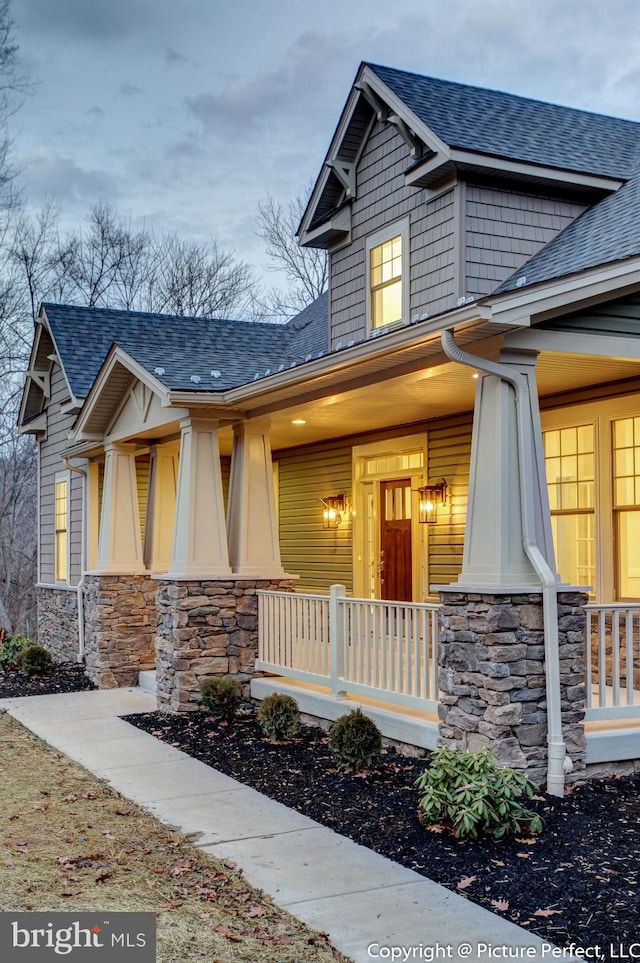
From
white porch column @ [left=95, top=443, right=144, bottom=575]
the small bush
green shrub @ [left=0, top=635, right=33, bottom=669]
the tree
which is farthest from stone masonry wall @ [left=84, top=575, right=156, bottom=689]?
the tree

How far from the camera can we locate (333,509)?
40.1 ft

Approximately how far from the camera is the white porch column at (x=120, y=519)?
1223 centimetres

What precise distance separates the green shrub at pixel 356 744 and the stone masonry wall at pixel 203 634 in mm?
2979

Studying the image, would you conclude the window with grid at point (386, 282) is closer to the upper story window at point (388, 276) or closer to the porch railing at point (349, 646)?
the upper story window at point (388, 276)

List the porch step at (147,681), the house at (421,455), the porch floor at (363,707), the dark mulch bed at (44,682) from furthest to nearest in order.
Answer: the dark mulch bed at (44,682), the porch step at (147,681), the porch floor at (363,707), the house at (421,455)

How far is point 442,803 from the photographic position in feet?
18.1

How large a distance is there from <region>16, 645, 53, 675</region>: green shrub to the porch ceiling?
13.0ft

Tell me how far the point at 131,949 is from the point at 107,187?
2873 centimetres

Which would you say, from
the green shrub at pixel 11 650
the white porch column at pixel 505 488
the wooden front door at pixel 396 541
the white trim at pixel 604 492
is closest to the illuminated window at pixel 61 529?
the green shrub at pixel 11 650

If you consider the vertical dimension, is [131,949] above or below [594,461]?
below

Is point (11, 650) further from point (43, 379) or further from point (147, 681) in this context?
point (43, 379)

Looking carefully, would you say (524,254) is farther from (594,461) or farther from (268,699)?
(268,699)

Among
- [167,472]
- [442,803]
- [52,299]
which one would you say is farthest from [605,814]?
[52,299]

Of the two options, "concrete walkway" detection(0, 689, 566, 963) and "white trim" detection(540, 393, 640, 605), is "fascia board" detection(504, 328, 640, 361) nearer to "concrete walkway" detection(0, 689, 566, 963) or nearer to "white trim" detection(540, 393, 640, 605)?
"white trim" detection(540, 393, 640, 605)
